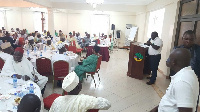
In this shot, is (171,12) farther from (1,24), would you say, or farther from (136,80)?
(1,24)

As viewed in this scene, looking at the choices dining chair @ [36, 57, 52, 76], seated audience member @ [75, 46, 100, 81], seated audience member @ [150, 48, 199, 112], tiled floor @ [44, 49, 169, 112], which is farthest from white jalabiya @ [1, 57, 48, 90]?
seated audience member @ [150, 48, 199, 112]

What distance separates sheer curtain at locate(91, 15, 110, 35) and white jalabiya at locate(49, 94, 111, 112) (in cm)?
1132

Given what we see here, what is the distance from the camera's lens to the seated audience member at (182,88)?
1112 millimetres

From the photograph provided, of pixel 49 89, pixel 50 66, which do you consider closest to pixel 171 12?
pixel 50 66

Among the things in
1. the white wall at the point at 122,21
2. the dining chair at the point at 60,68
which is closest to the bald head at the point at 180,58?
the dining chair at the point at 60,68

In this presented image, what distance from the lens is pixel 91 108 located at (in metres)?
1.70

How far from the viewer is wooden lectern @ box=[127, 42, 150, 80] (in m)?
4.97

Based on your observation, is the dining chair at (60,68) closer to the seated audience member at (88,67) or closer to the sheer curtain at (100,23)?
the seated audience member at (88,67)

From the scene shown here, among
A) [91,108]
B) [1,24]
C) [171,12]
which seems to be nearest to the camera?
[91,108]

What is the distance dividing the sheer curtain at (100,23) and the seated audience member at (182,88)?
11613 mm

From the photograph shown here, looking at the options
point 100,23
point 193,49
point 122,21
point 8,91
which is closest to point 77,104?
point 8,91

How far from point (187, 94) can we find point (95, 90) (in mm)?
3368

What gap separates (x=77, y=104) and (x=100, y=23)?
11.5 meters

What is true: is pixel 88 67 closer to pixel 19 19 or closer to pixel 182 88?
pixel 182 88
